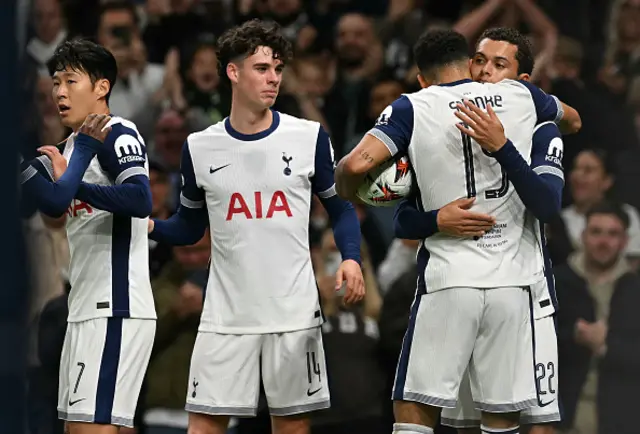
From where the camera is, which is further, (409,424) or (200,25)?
(200,25)

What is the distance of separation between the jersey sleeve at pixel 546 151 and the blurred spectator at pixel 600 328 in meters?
2.60

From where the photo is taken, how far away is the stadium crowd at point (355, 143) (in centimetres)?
592

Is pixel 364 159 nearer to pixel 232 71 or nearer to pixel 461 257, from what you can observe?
pixel 461 257

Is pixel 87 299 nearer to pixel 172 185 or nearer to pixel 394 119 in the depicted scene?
pixel 394 119

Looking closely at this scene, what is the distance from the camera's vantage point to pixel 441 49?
12.0ft

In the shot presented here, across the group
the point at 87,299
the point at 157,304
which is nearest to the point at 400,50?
the point at 157,304

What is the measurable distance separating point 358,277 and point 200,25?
340 cm

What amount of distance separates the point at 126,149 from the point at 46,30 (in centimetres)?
333

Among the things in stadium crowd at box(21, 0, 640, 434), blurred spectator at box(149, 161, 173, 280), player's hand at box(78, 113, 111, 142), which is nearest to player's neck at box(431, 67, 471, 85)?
player's hand at box(78, 113, 111, 142)

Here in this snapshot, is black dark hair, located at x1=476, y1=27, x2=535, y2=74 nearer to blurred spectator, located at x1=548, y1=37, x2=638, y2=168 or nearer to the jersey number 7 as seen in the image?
the jersey number 7

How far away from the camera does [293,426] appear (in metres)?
3.93

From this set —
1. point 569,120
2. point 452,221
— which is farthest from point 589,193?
point 452,221

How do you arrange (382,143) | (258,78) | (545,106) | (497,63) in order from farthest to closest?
(497,63) < (258,78) < (545,106) < (382,143)

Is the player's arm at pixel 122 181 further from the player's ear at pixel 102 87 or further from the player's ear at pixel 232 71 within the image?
the player's ear at pixel 232 71
